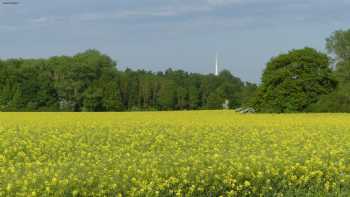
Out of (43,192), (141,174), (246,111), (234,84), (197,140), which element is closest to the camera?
(43,192)

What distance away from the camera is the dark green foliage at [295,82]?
58500 mm

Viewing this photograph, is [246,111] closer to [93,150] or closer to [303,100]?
[303,100]

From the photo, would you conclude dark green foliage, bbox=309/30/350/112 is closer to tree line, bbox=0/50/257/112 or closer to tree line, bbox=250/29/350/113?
tree line, bbox=250/29/350/113

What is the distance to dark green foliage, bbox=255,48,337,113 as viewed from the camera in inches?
2303

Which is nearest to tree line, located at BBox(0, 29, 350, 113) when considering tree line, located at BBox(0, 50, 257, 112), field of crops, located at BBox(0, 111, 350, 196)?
tree line, located at BBox(0, 50, 257, 112)

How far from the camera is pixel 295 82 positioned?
59062 millimetres

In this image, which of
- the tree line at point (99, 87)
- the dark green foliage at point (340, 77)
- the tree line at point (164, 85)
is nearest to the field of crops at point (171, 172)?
the dark green foliage at point (340, 77)

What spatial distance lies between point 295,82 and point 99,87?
39.0m

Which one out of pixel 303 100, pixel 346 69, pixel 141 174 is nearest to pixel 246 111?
pixel 303 100

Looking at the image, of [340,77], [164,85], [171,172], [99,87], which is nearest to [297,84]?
[340,77]

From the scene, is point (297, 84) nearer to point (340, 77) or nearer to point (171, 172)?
point (340, 77)

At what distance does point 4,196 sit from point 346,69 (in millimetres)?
73679

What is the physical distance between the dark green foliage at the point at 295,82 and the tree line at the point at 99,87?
71.9 feet

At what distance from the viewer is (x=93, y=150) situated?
14.6 meters
